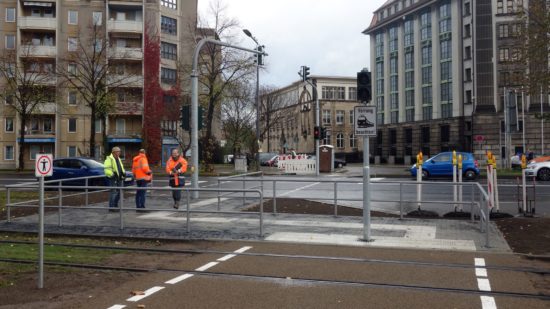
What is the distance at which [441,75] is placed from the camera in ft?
206

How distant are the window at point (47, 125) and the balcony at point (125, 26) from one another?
11121 mm

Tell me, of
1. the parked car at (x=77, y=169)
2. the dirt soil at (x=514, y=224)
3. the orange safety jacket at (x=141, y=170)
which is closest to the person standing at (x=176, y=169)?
the orange safety jacket at (x=141, y=170)

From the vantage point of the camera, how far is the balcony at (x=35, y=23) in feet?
173

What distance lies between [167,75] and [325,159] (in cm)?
2396

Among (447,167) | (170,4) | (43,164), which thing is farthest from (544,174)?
(170,4)

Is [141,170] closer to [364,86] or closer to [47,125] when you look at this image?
[364,86]

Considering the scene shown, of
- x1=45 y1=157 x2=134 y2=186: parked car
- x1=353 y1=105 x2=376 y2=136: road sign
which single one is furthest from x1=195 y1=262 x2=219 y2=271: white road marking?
x1=45 y1=157 x2=134 y2=186: parked car

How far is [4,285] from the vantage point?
7.02m

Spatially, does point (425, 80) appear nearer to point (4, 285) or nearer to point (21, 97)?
point (21, 97)

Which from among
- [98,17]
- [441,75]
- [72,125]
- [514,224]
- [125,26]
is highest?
[98,17]

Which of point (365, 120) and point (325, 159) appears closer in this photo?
point (365, 120)

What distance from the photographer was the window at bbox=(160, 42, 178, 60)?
56719 mm

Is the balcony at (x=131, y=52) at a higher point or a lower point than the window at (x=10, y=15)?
lower

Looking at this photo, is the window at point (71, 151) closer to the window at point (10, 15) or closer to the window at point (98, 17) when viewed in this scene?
the window at point (98, 17)
